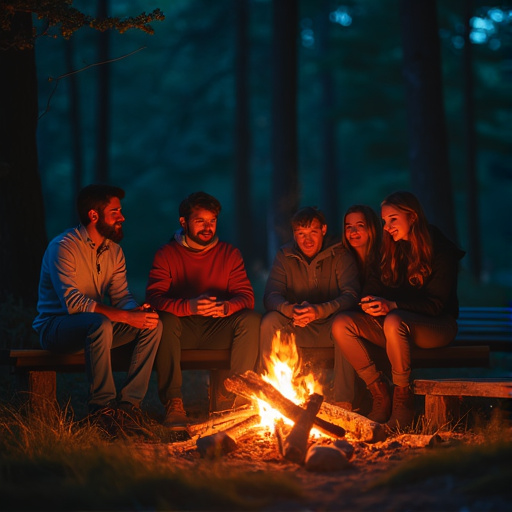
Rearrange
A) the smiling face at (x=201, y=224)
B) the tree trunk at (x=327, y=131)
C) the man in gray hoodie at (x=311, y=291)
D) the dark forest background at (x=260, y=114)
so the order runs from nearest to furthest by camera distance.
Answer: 1. the man in gray hoodie at (x=311, y=291)
2. the smiling face at (x=201, y=224)
3. the dark forest background at (x=260, y=114)
4. the tree trunk at (x=327, y=131)

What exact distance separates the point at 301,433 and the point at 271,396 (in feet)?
1.26

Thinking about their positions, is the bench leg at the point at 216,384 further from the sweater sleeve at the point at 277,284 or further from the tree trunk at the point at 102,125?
the tree trunk at the point at 102,125

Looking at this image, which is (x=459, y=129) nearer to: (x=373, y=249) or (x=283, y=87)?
(x=283, y=87)

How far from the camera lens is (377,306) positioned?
226 inches

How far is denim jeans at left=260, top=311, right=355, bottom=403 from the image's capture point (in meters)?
5.83

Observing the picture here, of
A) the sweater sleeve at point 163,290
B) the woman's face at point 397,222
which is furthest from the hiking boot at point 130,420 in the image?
the woman's face at point 397,222

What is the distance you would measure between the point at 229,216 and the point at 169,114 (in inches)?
Answer: 208

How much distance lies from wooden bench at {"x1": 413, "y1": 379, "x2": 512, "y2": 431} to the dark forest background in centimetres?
661

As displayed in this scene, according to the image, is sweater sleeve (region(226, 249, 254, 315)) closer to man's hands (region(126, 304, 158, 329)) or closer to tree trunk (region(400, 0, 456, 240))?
man's hands (region(126, 304, 158, 329))

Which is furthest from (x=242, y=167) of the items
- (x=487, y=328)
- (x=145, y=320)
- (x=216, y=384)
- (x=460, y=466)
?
(x=460, y=466)

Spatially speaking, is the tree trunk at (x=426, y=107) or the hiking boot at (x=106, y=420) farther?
the tree trunk at (x=426, y=107)

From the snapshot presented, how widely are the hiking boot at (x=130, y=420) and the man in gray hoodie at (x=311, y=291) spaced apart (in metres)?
1.04

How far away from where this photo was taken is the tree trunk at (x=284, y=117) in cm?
1370

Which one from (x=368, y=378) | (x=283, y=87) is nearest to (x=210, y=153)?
(x=283, y=87)
